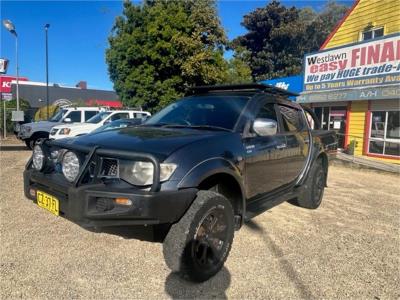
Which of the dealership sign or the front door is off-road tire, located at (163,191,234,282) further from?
the dealership sign

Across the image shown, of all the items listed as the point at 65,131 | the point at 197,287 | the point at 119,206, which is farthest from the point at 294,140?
the point at 65,131

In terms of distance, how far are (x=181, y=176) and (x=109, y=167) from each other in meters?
0.64

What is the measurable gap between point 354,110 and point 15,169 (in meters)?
12.1

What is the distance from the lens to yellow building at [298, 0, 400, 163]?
1159 cm

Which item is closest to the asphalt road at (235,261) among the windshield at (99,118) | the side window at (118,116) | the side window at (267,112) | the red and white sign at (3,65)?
the side window at (267,112)

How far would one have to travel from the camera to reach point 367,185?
8.00 meters

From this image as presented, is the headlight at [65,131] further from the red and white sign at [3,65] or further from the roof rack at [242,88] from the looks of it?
the red and white sign at [3,65]

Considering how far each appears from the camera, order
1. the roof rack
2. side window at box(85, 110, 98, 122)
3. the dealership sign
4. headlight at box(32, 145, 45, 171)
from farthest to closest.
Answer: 1. side window at box(85, 110, 98, 122)
2. the dealership sign
3. the roof rack
4. headlight at box(32, 145, 45, 171)

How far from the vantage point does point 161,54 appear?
17812mm

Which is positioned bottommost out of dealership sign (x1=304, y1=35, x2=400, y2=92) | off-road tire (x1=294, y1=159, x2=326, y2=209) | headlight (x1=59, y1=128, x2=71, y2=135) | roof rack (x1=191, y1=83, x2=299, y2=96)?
off-road tire (x1=294, y1=159, x2=326, y2=209)

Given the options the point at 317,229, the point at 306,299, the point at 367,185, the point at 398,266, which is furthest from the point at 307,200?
the point at 367,185

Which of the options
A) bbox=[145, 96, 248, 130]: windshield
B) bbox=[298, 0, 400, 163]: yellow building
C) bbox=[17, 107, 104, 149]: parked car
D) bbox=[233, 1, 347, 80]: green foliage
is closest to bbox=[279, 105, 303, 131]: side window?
bbox=[145, 96, 248, 130]: windshield

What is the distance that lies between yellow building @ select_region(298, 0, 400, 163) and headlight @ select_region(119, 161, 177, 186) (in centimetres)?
1064

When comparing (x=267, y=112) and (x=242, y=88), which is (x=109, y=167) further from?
(x=242, y=88)
